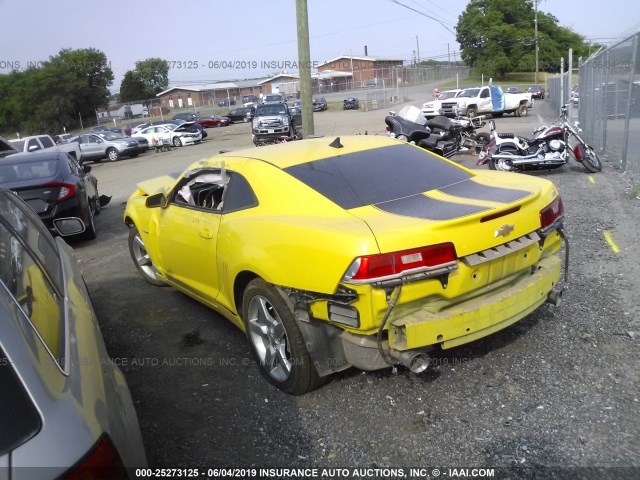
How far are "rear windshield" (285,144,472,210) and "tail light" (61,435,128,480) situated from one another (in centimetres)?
209

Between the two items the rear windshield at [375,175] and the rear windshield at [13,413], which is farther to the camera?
the rear windshield at [375,175]

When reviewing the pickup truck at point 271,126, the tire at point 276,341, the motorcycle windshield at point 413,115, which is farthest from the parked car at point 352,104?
the tire at point 276,341

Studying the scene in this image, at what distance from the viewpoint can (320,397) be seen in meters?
3.39

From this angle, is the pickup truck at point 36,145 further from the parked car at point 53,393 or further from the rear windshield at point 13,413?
the rear windshield at point 13,413

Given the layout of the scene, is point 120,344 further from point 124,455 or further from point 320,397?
point 124,455

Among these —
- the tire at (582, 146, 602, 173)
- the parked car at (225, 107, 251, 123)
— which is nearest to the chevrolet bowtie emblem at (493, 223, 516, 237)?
the tire at (582, 146, 602, 173)

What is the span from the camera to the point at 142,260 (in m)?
5.79

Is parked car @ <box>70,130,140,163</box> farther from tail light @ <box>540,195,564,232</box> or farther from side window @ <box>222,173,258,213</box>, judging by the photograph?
tail light @ <box>540,195,564,232</box>

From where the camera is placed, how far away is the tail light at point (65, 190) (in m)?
7.76

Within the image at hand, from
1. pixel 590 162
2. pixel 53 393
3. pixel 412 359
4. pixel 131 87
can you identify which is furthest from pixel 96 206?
pixel 131 87

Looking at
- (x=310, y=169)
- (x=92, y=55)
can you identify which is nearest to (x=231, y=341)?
(x=310, y=169)

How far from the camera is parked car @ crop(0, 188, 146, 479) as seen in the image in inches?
56.1

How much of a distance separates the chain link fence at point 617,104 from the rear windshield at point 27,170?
9214 millimetres

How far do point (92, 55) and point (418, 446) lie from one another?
3051 inches
